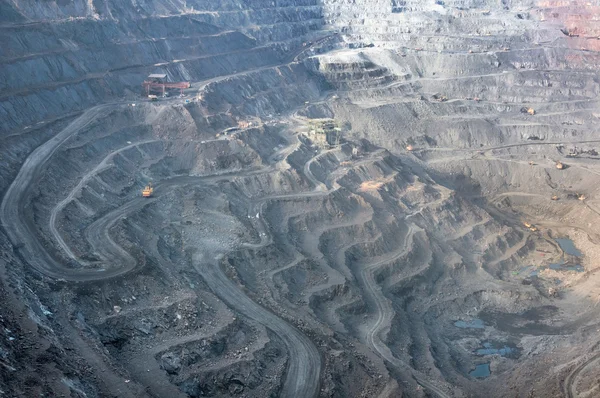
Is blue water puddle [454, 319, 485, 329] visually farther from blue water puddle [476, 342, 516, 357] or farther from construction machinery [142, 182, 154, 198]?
construction machinery [142, 182, 154, 198]

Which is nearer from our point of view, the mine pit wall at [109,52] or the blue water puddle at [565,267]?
the blue water puddle at [565,267]

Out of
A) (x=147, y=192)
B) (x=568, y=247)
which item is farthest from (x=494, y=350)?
(x=147, y=192)

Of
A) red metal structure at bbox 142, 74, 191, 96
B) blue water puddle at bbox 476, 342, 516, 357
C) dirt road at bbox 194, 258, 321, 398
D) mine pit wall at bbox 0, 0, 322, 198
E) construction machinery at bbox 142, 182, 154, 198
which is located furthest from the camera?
red metal structure at bbox 142, 74, 191, 96

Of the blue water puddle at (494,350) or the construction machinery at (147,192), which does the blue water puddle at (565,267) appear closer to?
the blue water puddle at (494,350)

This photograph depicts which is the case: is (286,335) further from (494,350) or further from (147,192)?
(147,192)

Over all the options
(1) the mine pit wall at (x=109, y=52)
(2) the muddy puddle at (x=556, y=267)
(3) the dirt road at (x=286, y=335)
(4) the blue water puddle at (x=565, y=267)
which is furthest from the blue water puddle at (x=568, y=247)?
(1) the mine pit wall at (x=109, y=52)

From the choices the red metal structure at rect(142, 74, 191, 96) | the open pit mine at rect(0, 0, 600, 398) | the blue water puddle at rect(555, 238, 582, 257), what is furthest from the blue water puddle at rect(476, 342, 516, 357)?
the red metal structure at rect(142, 74, 191, 96)

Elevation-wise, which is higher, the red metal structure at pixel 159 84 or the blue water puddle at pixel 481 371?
the red metal structure at pixel 159 84
